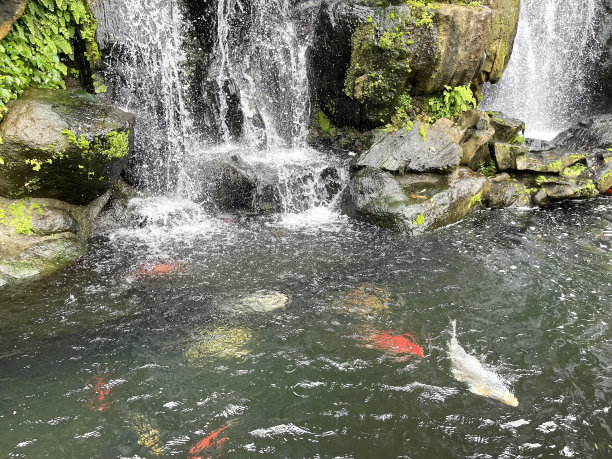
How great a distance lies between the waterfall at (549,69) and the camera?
14.9 metres

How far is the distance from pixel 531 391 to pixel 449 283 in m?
2.25

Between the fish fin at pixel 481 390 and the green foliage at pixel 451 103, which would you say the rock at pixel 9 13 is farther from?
the green foliage at pixel 451 103

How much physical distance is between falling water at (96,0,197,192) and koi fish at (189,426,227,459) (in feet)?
21.0

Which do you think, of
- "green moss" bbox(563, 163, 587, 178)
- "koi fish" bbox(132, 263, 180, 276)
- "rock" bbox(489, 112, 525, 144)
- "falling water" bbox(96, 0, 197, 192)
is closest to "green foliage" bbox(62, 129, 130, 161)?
"falling water" bbox(96, 0, 197, 192)

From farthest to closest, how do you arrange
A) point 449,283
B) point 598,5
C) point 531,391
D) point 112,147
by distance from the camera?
point 598,5
point 112,147
point 449,283
point 531,391

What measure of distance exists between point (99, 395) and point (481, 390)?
3.92 meters

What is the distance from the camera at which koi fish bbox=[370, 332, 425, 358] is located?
5.21m

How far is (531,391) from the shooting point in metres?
4.64

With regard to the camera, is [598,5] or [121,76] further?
[598,5]

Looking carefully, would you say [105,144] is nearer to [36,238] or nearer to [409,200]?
[36,238]

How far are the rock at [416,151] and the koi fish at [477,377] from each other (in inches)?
203

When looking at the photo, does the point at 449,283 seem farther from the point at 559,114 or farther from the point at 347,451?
the point at 559,114

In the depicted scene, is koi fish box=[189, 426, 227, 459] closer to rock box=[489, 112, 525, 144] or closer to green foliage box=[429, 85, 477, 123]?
green foliage box=[429, 85, 477, 123]

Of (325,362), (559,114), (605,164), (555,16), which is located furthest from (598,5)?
(325,362)
